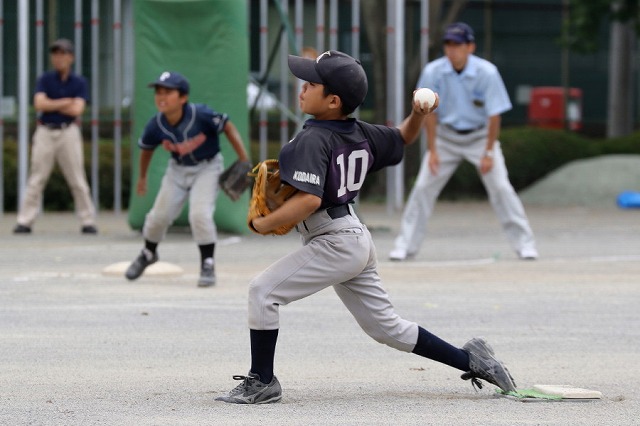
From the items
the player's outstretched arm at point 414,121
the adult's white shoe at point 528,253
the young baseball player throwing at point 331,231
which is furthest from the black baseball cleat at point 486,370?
the adult's white shoe at point 528,253

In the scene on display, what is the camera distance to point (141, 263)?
11117mm

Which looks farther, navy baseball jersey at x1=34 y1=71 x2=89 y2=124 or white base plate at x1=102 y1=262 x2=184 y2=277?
navy baseball jersey at x1=34 y1=71 x2=89 y2=124

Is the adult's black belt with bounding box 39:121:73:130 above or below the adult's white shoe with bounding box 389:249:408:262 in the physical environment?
above

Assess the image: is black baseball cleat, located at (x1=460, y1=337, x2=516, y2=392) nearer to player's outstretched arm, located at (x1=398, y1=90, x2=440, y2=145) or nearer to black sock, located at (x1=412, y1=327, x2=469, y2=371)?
black sock, located at (x1=412, y1=327, x2=469, y2=371)

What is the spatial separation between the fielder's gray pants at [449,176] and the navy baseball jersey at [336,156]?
6.01m

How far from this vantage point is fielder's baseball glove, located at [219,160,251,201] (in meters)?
11.0

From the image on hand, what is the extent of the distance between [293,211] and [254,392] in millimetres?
797

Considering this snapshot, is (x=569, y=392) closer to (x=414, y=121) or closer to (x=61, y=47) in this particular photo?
(x=414, y=121)

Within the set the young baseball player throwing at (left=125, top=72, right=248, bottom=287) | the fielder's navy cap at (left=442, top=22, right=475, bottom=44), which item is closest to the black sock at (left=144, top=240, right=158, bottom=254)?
the young baseball player throwing at (left=125, top=72, right=248, bottom=287)

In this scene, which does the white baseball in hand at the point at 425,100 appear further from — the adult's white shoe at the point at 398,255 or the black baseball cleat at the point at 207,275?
the adult's white shoe at the point at 398,255

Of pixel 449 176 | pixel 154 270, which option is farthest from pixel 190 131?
pixel 449 176

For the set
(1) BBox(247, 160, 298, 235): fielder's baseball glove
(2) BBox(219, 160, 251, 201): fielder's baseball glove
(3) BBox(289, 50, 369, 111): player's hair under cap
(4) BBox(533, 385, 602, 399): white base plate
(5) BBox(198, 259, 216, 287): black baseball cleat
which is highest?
(3) BBox(289, 50, 369, 111): player's hair under cap

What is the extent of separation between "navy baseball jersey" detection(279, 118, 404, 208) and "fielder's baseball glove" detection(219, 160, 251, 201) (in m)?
4.40

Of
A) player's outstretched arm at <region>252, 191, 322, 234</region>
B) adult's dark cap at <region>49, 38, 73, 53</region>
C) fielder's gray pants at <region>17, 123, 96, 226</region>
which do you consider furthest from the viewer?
fielder's gray pants at <region>17, 123, 96, 226</region>
